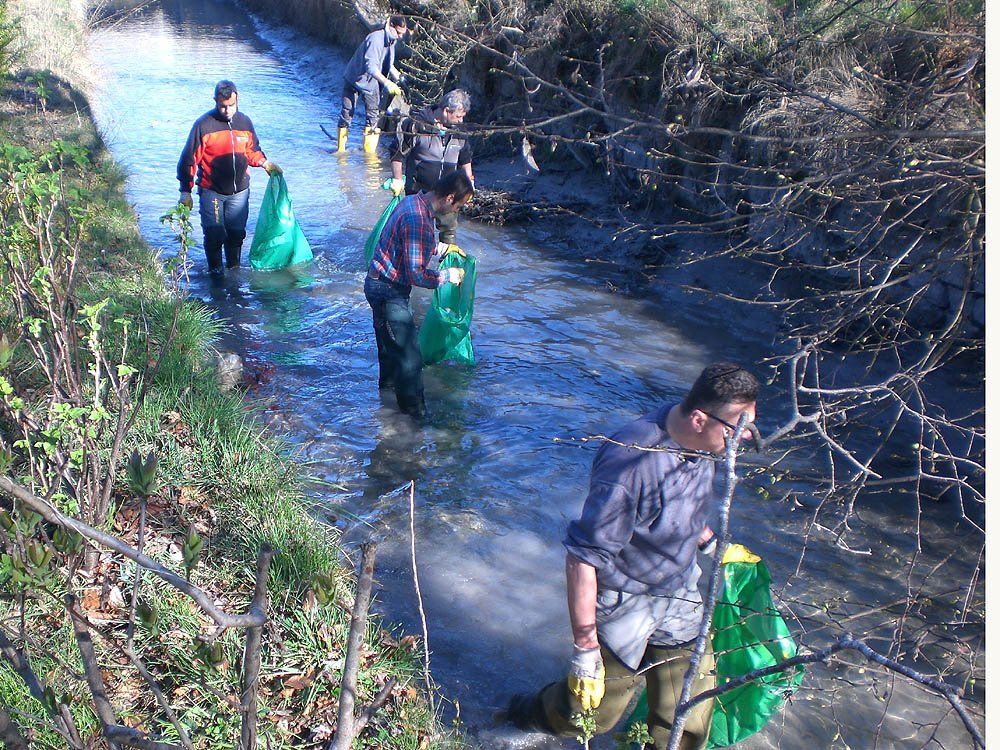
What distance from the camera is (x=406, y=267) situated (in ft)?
17.0

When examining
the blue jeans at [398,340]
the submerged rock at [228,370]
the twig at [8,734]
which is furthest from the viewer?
the submerged rock at [228,370]

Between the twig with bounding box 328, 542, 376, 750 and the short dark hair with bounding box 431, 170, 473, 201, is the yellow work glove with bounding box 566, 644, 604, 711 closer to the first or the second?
the twig with bounding box 328, 542, 376, 750

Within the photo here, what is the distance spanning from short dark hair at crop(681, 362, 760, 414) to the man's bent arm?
0.64 m

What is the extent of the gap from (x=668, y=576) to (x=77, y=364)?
262 cm

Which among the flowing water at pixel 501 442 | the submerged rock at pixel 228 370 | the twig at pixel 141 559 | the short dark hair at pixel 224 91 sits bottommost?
the flowing water at pixel 501 442

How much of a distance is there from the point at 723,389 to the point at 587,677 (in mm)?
1109

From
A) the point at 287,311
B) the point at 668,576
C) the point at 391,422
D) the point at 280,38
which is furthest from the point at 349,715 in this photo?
the point at 280,38

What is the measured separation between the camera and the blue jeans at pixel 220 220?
7719mm

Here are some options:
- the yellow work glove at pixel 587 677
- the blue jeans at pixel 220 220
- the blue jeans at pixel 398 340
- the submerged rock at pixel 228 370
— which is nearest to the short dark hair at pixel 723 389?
the yellow work glove at pixel 587 677

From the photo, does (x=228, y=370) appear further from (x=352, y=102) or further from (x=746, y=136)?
(x=352, y=102)

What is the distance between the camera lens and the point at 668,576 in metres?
3.06

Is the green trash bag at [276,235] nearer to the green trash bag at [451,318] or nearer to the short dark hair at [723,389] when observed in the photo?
the green trash bag at [451,318]

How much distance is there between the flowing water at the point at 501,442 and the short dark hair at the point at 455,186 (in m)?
1.67

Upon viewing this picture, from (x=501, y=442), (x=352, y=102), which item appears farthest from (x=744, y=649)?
(x=352, y=102)
